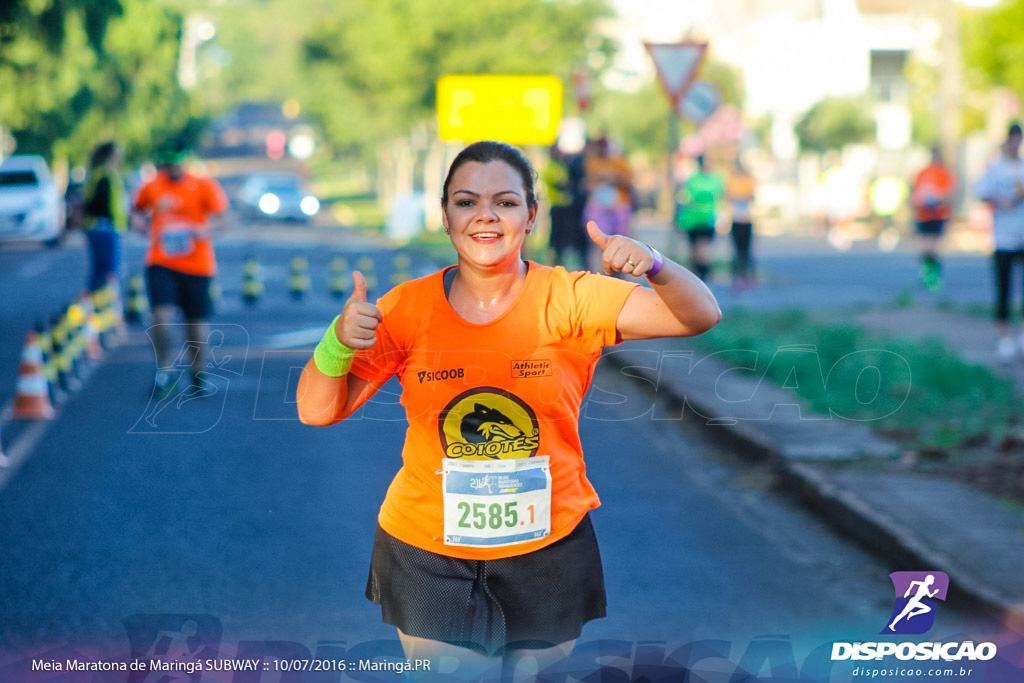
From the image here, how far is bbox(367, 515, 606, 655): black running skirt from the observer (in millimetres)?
3295

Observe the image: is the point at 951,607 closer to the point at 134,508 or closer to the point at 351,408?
the point at 351,408

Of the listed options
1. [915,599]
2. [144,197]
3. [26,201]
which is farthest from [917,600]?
[26,201]

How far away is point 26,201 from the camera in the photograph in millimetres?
32656

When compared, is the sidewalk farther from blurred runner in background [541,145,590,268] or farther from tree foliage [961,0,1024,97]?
tree foliage [961,0,1024,97]

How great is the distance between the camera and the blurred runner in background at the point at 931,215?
19422 millimetres

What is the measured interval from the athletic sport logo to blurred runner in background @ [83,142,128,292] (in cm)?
915

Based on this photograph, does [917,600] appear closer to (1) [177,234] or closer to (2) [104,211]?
(1) [177,234]

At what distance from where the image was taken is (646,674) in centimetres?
469

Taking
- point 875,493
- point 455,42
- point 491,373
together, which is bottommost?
point 875,493

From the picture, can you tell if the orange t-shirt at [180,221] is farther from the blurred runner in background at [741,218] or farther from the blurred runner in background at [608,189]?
the blurred runner in background at [741,218]

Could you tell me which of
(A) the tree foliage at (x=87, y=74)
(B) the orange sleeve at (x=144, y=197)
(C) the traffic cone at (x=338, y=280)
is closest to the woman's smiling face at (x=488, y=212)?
(B) the orange sleeve at (x=144, y=197)

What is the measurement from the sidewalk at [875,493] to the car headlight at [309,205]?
121 centimetres

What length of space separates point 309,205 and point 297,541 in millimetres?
2848

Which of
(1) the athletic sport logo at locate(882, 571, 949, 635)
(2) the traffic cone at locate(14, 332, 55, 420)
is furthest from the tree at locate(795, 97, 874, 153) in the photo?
(1) the athletic sport logo at locate(882, 571, 949, 635)
